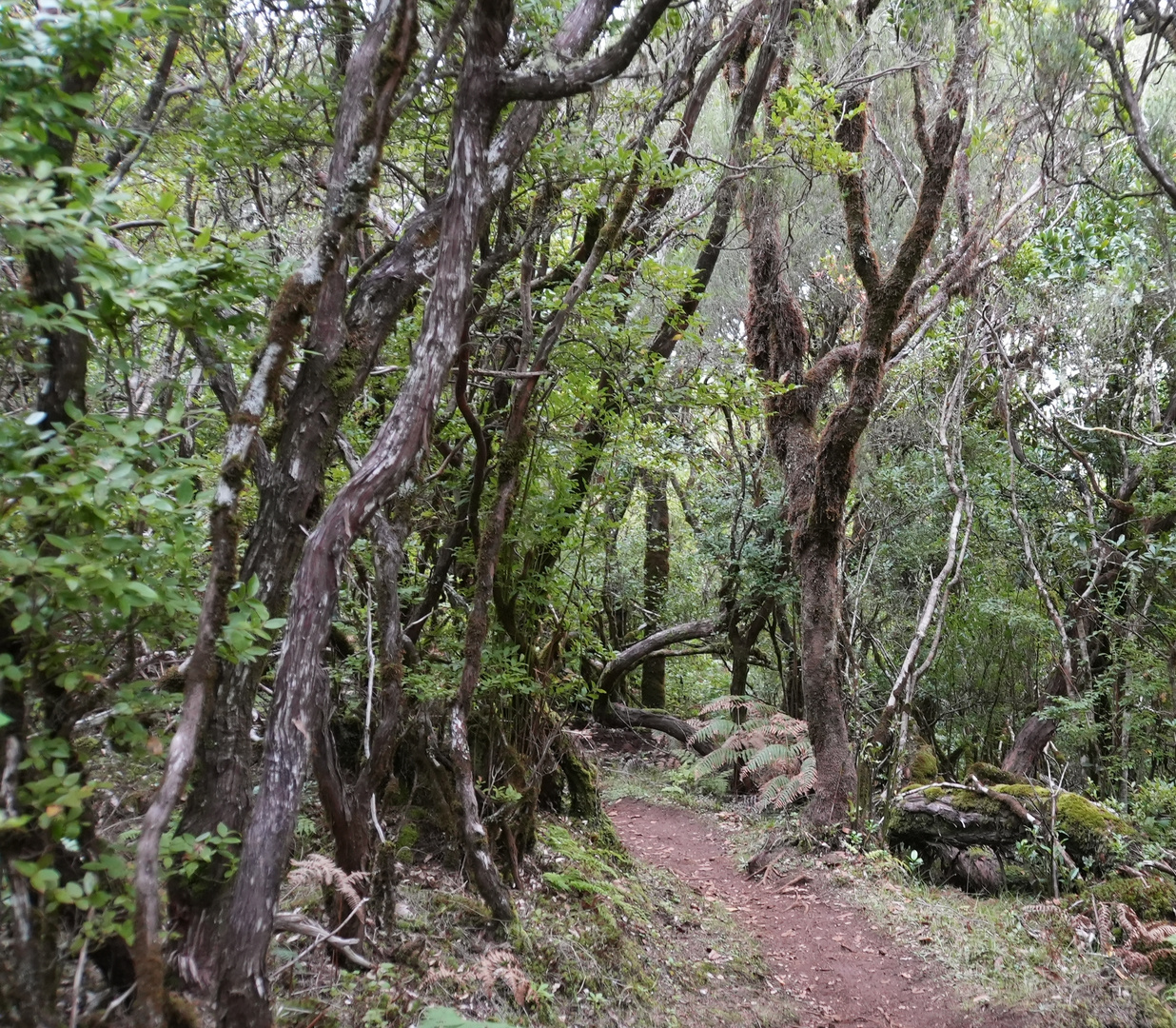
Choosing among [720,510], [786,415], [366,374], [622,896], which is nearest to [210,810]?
[366,374]

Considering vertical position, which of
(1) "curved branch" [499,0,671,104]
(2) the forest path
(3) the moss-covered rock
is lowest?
(2) the forest path

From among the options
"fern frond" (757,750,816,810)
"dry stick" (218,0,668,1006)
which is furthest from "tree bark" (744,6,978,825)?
"dry stick" (218,0,668,1006)

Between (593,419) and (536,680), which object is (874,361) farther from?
(536,680)

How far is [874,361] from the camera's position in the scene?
25.3 feet

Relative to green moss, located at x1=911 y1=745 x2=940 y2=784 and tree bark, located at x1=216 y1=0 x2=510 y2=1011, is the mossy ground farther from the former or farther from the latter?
green moss, located at x1=911 y1=745 x2=940 y2=784

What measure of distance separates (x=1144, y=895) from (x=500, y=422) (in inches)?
224

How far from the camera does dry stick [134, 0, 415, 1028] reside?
1.85 m

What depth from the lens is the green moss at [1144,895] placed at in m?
5.45

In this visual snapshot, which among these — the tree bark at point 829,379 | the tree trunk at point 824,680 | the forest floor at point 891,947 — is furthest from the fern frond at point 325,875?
the tree trunk at point 824,680

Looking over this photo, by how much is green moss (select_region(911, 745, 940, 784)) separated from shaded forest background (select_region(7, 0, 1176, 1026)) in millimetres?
496

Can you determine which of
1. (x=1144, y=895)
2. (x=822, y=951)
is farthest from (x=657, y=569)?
(x=1144, y=895)

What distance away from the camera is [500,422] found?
515 centimetres

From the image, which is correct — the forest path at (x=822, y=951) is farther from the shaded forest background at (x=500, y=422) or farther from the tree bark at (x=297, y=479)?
the tree bark at (x=297, y=479)

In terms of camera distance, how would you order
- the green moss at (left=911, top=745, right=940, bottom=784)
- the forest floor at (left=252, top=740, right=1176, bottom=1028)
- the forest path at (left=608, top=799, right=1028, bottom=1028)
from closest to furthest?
the forest floor at (left=252, top=740, right=1176, bottom=1028), the forest path at (left=608, top=799, right=1028, bottom=1028), the green moss at (left=911, top=745, right=940, bottom=784)
